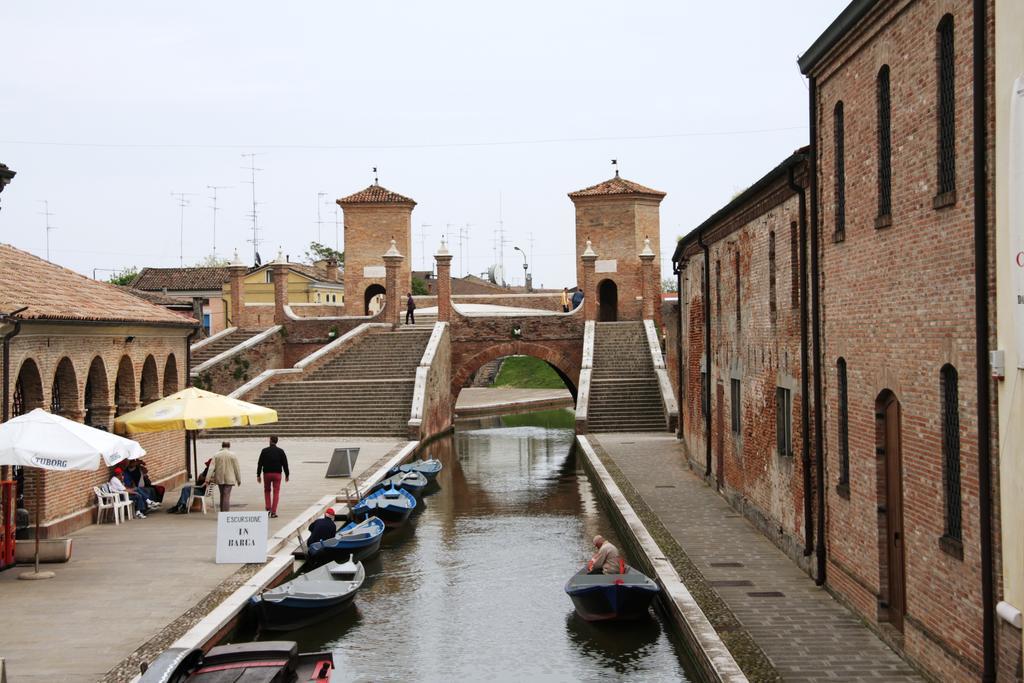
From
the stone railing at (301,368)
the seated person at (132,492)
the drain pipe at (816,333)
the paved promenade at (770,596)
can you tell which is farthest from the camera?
the stone railing at (301,368)

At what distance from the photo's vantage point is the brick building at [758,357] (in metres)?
15.8

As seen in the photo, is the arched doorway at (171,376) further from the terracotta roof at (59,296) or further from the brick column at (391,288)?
the brick column at (391,288)

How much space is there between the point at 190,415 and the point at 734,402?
9735 millimetres

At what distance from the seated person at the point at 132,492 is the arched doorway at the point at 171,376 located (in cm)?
416

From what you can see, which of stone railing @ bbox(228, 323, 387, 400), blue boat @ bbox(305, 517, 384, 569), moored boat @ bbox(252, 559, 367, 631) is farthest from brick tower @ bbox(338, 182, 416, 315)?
moored boat @ bbox(252, 559, 367, 631)

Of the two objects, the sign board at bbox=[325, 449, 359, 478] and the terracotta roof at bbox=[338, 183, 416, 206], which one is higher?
the terracotta roof at bbox=[338, 183, 416, 206]

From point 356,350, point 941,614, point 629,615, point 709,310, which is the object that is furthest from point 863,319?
point 356,350

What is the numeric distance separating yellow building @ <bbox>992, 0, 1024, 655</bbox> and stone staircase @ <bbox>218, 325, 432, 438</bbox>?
2852cm

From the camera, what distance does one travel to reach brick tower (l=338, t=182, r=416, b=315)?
56625mm

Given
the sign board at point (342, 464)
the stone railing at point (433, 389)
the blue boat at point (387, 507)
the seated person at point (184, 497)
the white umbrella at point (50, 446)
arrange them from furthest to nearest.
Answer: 1. the stone railing at point (433, 389)
2. the sign board at point (342, 464)
3. the blue boat at point (387, 507)
4. the seated person at point (184, 497)
5. the white umbrella at point (50, 446)

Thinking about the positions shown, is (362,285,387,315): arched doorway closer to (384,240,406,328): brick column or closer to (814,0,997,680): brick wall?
(384,240,406,328): brick column

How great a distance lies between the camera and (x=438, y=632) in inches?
583

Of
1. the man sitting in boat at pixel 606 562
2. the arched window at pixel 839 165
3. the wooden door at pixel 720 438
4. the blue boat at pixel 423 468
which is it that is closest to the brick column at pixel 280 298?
the blue boat at pixel 423 468

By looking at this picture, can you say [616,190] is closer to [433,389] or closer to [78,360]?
[433,389]
